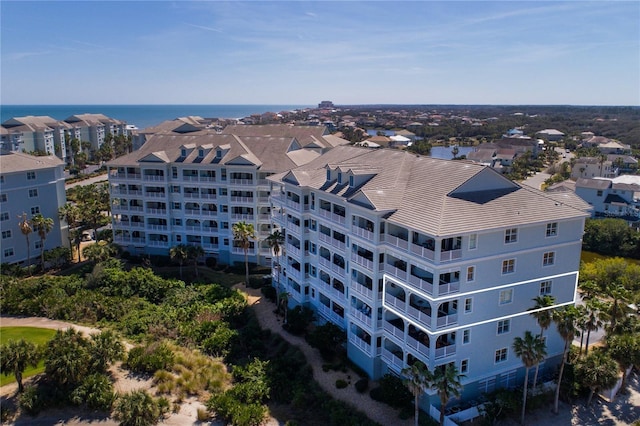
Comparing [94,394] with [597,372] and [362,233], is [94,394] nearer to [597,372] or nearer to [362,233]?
[362,233]

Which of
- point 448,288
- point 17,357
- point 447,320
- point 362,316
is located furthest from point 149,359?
point 448,288

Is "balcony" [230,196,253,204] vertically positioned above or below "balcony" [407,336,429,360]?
above

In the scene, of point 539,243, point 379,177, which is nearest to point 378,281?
point 379,177

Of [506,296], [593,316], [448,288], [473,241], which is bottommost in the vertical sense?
[593,316]

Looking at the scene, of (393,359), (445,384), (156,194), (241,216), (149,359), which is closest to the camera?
(445,384)

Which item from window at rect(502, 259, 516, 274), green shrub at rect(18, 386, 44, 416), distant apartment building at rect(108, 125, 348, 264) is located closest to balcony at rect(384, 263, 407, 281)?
window at rect(502, 259, 516, 274)

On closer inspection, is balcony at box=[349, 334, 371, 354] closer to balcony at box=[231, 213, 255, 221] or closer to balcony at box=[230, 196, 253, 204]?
balcony at box=[231, 213, 255, 221]

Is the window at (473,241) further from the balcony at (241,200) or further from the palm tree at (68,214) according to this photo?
the palm tree at (68,214)
